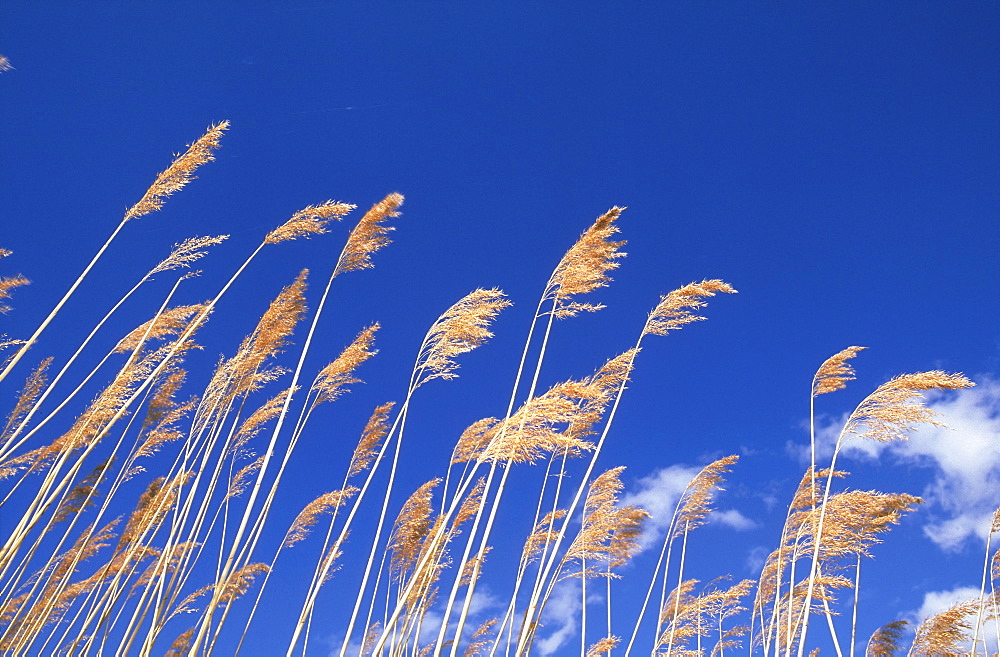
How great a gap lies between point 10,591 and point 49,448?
111 centimetres

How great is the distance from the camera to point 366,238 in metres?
4.88

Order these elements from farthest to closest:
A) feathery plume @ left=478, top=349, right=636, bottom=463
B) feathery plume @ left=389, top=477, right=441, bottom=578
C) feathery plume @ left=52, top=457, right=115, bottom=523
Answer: feathery plume @ left=389, top=477, right=441, bottom=578
feathery plume @ left=52, top=457, right=115, bottom=523
feathery plume @ left=478, top=349, right=636, bottom=463

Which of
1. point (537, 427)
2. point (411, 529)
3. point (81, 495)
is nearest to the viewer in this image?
point (537, 427)

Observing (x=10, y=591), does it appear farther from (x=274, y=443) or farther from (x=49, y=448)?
(x=274, y=443)

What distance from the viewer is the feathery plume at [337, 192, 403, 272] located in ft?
15.9

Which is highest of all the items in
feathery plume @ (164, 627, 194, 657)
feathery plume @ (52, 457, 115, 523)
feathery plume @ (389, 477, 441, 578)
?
feathery plume @ (389, 477, 441, 578)

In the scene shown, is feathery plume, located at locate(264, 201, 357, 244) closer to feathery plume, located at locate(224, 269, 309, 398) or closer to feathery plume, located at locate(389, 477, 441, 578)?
feathery plume, located at locate(224, 269, 309, 398)

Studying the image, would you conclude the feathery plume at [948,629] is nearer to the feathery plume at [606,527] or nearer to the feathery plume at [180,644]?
the feathery plume at [606,527]

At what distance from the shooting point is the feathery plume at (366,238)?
486 centimetres

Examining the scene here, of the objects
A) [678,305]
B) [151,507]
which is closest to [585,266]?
[678,305]

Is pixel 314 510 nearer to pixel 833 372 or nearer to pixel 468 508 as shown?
pixel 468 508

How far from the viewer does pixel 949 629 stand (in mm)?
6129

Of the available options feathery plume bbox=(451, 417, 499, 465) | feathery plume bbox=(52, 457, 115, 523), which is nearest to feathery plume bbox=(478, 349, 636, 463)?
feathery plume bbox=(451, 417, 499, 465)

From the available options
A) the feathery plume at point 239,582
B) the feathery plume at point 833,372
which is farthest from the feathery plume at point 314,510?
the feathery plume at point 833,372
